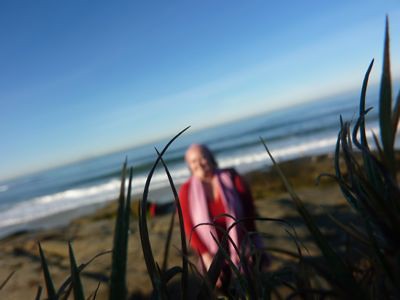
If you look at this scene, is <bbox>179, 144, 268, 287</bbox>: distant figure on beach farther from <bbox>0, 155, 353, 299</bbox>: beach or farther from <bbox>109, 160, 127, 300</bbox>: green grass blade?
<bbox>109, 160, 127, 300</bbox>: green grass blade

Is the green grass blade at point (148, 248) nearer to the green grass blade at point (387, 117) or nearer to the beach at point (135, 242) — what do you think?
the green grass blade at point (387, 117)

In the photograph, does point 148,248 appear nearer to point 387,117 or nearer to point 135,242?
point 387,117

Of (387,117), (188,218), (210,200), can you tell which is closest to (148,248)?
(387,117)

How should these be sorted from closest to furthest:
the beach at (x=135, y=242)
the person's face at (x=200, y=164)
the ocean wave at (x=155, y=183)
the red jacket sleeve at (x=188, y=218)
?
the red jacket sleeve at (x=188, y=218) < the person's face at (x=200, y=164) < the beach at (x=135, y=242) < the ocean wave at (x=155, y=183)

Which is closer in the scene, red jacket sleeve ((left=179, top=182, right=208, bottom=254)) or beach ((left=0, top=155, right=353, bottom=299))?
red jacket sleeve ((left=179, top=182, right=208, bottom=254))

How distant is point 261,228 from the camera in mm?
6742

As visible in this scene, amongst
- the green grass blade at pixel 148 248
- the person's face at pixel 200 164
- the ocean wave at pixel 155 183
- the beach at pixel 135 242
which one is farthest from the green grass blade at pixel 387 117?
the ocean wave at pixel 155 183

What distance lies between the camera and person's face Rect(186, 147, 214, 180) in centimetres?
370

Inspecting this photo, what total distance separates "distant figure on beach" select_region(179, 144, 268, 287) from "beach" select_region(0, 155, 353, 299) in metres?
0.46

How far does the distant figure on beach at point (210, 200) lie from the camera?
10.7 feet

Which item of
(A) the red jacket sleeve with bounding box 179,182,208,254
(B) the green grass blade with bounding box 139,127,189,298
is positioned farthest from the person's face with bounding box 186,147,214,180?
(B) the green grass blade with bounding box 139,127,189,298

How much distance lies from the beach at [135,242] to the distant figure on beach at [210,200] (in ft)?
1.50

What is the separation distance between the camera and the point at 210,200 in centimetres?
360

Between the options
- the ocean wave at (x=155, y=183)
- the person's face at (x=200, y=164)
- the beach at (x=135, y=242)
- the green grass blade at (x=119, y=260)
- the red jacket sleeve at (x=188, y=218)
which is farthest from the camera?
the ocean wave at (x=155, y=183)
